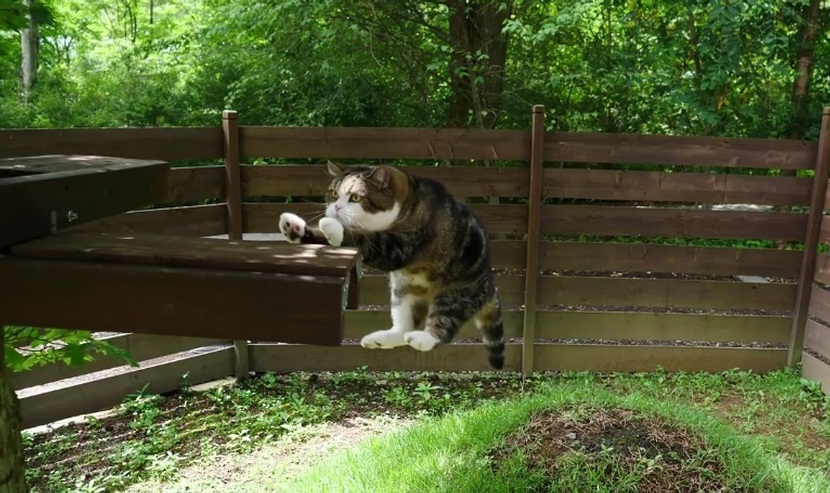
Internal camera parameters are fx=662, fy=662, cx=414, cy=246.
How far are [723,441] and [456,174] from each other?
2.51m

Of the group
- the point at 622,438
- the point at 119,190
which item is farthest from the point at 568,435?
the point at 119,190

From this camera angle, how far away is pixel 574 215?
502 centimetres

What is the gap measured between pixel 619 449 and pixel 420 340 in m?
1.23

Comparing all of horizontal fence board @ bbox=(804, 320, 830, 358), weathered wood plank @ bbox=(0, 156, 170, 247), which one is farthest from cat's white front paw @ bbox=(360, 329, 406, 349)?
horizontal fence board @ bbox=(804, 320, 830, 358)

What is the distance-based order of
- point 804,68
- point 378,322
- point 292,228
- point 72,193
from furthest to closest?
point 804,68, point 378,322, point 292,228, point 72,193

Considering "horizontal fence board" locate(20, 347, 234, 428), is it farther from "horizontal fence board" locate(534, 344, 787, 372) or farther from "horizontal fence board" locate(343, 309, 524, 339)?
"horizontal fence board" locate(534, 344, 787, 372)

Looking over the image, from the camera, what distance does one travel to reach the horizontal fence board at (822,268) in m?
5.00

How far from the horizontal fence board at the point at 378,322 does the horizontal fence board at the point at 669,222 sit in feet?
2.31

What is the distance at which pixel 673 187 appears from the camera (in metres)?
5.02

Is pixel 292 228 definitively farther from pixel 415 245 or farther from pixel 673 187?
pixel 673 187

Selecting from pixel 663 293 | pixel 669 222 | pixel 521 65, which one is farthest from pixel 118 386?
pixel 521 65

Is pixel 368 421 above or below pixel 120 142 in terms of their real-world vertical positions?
below

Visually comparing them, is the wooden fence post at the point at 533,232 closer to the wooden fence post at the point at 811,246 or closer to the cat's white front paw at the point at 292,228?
the wooden fence post at the point at 811,246

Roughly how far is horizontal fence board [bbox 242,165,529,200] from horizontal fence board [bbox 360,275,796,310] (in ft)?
2.42
